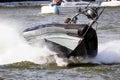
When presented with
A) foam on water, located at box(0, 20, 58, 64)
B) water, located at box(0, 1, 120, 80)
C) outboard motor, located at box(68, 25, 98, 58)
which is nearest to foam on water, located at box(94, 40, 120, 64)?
water, located at box(0, 1, 120, 80)

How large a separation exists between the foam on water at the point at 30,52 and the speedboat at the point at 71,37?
0.29m

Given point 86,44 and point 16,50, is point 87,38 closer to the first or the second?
point 86,44

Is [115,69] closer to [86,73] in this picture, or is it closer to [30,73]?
[86,73]

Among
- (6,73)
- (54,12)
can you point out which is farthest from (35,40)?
(54,12)

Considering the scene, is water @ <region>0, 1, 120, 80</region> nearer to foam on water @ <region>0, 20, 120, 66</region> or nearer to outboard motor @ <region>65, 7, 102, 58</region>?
foam on water @ <region>0, 20, 120, 66</region>

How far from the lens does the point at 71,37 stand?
14.2 meters

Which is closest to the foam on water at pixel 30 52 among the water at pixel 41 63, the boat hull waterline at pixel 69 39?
the water at pixel 41 63

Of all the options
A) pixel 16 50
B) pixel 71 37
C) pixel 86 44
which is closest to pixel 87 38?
pixel 86 44

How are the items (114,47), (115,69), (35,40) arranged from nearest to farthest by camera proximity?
(115,69) < (35,40) < (114,47)

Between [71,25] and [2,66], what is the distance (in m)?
2.24

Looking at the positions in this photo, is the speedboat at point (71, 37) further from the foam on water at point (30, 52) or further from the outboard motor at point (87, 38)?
the foam on water at point (30, 52)

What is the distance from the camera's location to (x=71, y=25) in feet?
46.6

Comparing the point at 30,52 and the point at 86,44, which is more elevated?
the point at 86,44

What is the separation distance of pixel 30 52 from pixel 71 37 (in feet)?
5.79
